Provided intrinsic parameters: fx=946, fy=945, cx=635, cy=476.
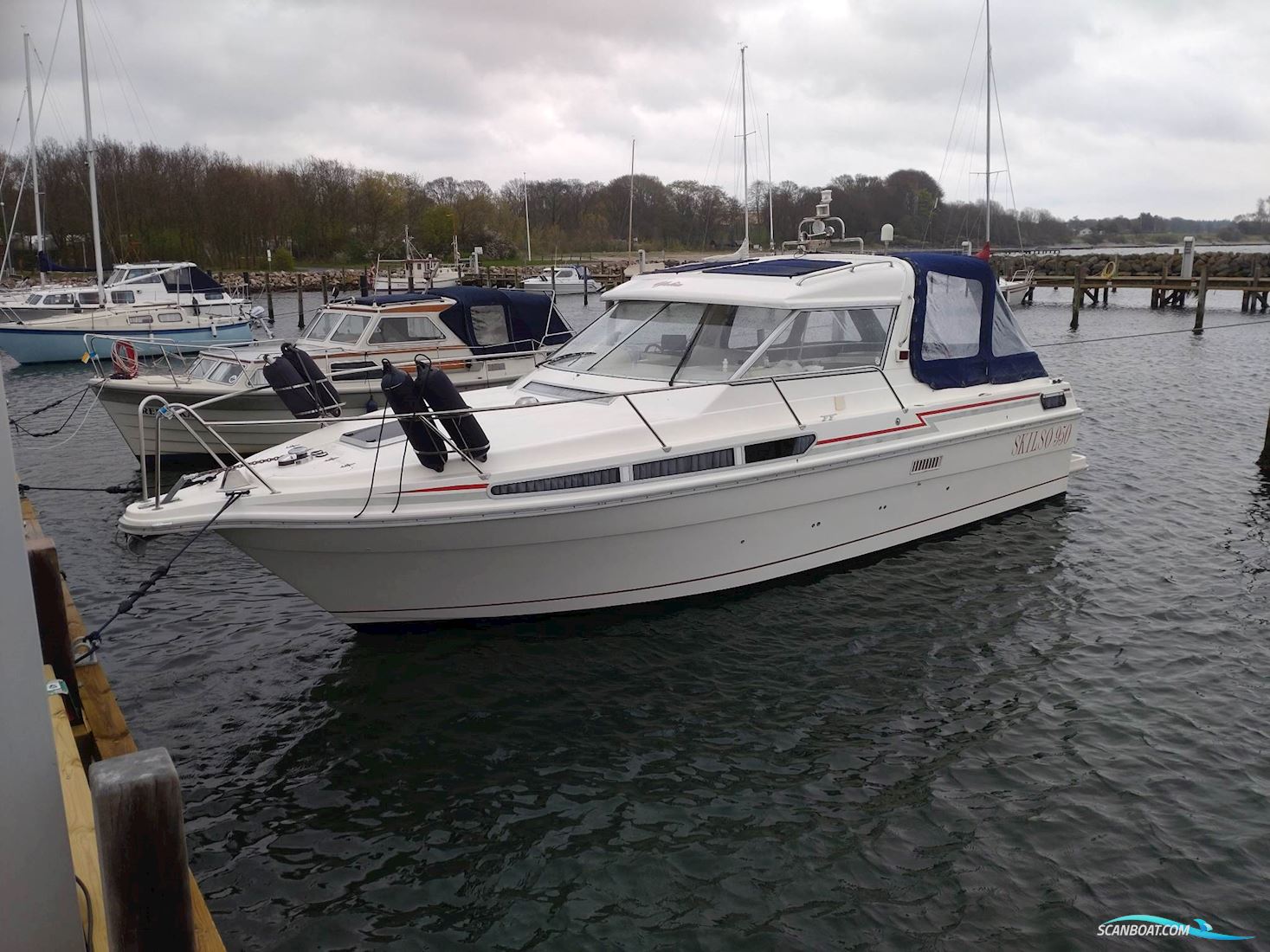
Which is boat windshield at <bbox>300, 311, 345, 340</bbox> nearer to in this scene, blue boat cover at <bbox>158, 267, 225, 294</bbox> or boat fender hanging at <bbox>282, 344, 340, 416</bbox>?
boat fender hanging at <bbox>282, 344, 340, 416</bbox>

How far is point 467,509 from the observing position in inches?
288

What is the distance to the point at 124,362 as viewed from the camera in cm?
1602

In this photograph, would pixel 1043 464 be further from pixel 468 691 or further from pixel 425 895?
pixel 425 895

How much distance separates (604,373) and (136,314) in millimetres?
26065

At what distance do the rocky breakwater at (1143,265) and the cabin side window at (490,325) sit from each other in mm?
31953

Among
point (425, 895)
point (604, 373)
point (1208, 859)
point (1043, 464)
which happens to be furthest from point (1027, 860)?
point (1043, 464)

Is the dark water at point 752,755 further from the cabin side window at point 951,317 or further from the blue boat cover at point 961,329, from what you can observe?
the cabin side window at point 951,317

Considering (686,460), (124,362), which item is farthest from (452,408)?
(124,362)

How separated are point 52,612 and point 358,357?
11.7 meters

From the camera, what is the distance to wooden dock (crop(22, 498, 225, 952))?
12.6 feet

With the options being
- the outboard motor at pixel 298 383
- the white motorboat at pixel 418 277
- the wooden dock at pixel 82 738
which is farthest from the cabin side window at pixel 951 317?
the white motorboat at pixel 418 277

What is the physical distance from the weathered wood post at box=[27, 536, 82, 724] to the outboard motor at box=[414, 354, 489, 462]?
2749 millimetres

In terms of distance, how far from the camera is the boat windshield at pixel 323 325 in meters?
17.7

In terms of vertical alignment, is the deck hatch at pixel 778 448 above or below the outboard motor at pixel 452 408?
below
